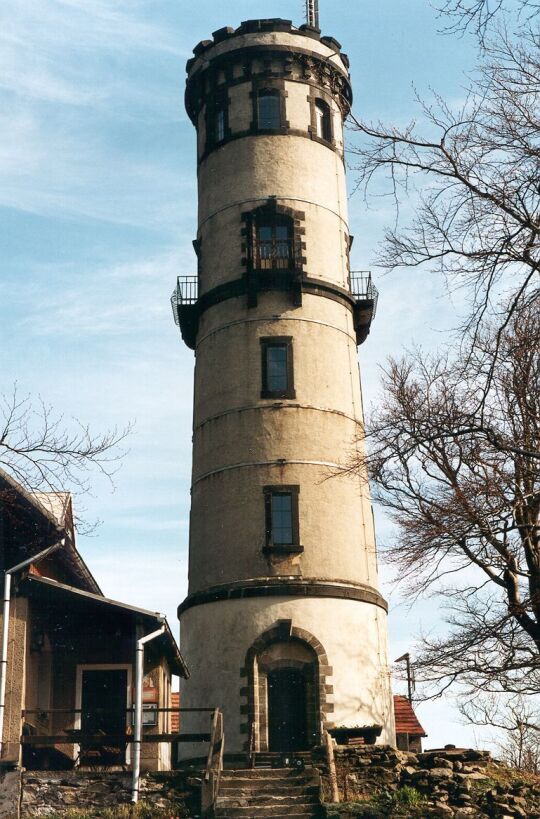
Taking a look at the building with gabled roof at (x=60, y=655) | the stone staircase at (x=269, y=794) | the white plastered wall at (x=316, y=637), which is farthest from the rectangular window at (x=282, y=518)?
the stone staircase at (x=269, y=794)

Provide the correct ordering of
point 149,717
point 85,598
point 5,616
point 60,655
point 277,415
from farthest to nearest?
point 277,415, point 149,717, point 60,655, point 85,598, point 5,616

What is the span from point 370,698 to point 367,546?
3926 mm

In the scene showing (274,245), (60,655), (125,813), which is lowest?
(125,813)

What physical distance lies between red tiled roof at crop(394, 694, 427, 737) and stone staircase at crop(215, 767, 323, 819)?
12.7 meters

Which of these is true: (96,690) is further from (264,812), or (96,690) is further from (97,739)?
(264,812)

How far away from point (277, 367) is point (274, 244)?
147 inches

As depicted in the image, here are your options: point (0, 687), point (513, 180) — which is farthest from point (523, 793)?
point (513, 180)

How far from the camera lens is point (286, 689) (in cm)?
2664

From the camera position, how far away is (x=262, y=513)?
1089 inches

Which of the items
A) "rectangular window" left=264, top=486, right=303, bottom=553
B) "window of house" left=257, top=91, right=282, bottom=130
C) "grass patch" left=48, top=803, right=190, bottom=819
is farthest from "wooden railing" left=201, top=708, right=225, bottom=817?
"window of house" left=257, top=91, right=282, bottom=130

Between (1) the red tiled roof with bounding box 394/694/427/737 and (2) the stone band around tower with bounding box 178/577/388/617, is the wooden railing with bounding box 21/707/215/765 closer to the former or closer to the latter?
(2) the stone band around tower with bounding box 178/577/388/617

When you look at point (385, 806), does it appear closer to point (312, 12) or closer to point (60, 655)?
point (60, 655)

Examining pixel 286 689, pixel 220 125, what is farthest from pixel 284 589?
pixel 220 125

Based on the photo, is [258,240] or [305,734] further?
[258,240]
